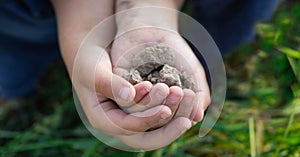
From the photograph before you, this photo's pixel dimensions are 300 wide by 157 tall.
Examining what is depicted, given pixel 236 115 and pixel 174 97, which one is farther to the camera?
pixel 236 115

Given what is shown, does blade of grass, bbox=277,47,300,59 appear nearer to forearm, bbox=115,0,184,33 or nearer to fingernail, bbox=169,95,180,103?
forearm, bbox=115,0,184,33

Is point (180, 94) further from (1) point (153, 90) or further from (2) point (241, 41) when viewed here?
(2) point (241, 41)

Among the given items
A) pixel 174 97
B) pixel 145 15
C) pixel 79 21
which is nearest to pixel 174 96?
pixel 174 97

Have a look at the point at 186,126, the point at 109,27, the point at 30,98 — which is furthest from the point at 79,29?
the point at 30,98

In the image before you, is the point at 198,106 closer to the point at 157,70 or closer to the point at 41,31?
the point at 157,70

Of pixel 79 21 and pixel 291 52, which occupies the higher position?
pixel 79 21

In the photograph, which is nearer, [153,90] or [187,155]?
[153,90]

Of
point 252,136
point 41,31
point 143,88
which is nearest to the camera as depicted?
point 143,88

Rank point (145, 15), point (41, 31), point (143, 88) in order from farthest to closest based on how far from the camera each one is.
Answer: point (41, 31) → point (145, 15) → point (143, 88)
